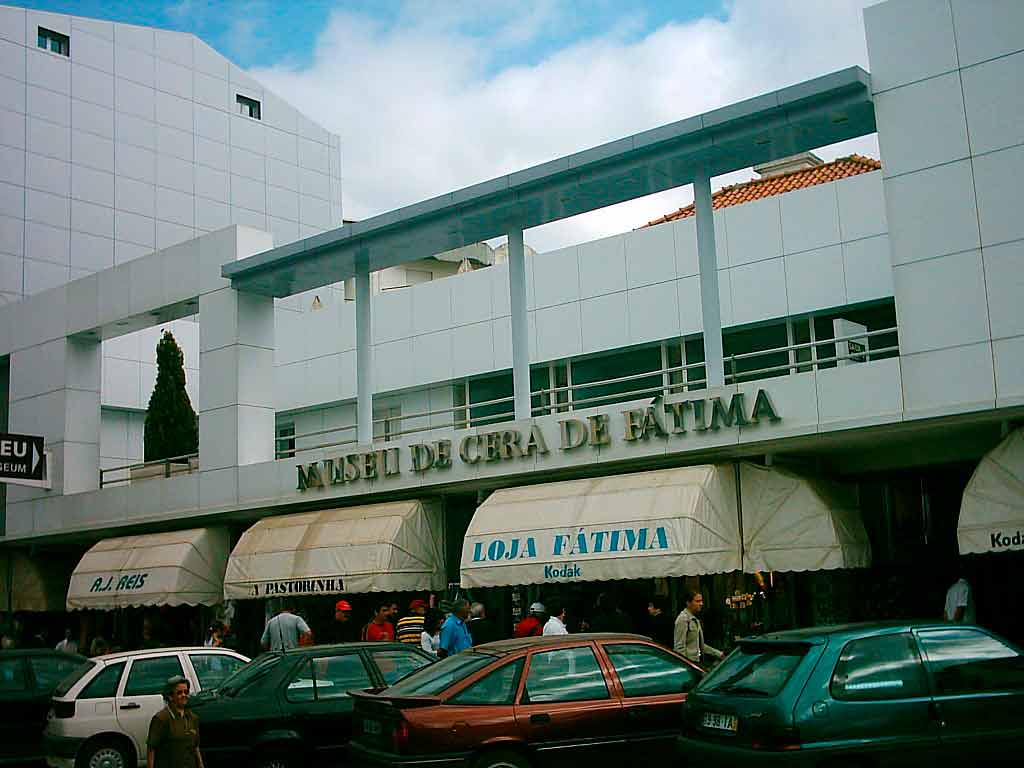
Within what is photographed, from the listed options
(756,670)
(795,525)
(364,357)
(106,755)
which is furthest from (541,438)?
(756,670)

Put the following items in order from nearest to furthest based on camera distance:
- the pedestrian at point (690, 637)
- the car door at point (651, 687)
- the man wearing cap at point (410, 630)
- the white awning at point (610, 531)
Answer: the car door at point (651, 687) → the pedestrian at point (690, 637) → the white awning at point (610, 531) → the man wearing cap at point (410, 630)

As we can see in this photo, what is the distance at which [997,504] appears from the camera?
13977mm

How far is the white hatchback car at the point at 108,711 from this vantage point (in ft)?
41.9

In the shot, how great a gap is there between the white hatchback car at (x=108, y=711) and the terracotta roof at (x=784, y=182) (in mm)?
16549

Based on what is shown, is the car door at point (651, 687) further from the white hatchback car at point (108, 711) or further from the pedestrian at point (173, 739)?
the white hatchback car at point (108, 711)

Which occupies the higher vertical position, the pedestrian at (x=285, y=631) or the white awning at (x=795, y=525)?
the white awning at (x=795, y=525)

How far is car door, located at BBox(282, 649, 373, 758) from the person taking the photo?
38.7 ft

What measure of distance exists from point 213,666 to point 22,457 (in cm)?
1211

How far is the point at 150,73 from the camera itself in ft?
138

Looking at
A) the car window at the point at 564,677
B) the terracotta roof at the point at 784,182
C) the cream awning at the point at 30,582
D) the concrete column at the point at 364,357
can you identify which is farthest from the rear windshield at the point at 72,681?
the terracotta roof at the point at 784,182

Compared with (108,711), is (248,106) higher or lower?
higher

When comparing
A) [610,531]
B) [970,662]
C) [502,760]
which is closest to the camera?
[970,662]

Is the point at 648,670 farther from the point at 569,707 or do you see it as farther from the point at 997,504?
the point at 997,504

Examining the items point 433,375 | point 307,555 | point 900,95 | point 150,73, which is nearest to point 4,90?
point 150,73
